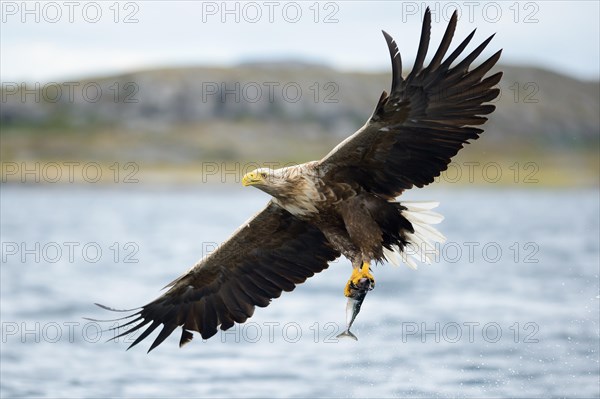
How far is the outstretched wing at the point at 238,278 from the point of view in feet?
33.7

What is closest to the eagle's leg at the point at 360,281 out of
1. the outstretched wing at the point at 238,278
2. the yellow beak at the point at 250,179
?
the yellow beak at the point at 250,179

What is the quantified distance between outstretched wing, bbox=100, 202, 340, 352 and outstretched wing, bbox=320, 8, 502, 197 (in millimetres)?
1322

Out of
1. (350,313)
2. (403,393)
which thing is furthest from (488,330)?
(350,313)

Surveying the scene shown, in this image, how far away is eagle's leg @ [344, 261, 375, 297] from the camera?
873cm

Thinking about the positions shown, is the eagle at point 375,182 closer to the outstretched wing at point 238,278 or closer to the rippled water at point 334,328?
the outstretched wing at point 238,278

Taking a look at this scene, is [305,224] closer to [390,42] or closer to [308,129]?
[390,42]

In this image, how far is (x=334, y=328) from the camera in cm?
1667

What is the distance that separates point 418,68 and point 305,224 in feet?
7.35

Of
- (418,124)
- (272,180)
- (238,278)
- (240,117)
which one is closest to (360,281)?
(272,180)

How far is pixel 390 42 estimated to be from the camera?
8398 mm

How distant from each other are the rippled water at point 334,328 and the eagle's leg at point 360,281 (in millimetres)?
3450

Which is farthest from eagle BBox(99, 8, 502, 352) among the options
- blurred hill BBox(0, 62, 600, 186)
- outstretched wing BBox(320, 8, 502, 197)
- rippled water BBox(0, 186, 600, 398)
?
blurred hill BBox(0, 62, 600, 186)

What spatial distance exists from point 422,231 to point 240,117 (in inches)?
3342

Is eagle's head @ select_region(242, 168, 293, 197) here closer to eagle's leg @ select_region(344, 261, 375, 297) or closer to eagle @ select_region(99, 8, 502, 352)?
eagle @ select_region(99, 8, 502, 352)
